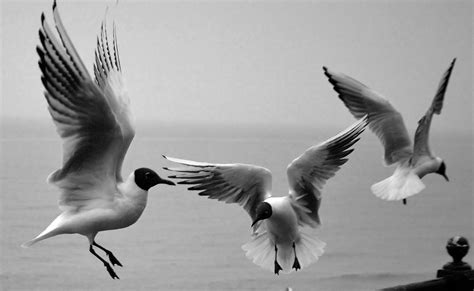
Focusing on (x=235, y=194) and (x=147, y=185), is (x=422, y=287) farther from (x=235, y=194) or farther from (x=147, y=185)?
(x=147, y=185)

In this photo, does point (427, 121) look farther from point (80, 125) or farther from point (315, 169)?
point (80, 125)

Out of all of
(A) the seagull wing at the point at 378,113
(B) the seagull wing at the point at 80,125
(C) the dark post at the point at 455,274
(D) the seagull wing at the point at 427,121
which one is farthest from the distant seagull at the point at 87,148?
(D) the seagull wing at the point at 427,121

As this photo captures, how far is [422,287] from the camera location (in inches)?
79.1

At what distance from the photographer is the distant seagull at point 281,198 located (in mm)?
2111

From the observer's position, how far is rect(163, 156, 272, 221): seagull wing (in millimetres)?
2156

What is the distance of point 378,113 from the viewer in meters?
3.04

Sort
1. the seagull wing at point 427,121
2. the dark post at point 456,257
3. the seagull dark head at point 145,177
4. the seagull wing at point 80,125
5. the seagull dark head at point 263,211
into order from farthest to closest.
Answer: the seagull wing at point 427,121 < the dark post at point 456,257 < the seagull dark head at point 263,211 < the seagull dark head at point 145,177 < the seagull wing at point 80,125

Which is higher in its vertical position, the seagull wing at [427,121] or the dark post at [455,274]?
the seagull wing at [427,121]

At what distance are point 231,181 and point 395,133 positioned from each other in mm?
1036

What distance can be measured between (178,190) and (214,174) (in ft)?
16.7

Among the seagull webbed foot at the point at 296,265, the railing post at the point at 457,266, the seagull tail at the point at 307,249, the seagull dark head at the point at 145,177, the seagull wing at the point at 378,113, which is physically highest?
the seagull wing at the point at 378,113

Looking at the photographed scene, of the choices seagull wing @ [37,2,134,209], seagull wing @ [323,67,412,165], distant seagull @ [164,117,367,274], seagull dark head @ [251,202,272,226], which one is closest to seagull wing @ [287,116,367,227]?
distant seagull @ [164,117,367,274]

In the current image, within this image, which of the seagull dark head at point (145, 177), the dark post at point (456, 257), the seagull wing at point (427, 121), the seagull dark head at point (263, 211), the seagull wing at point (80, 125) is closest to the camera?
the seagull wing at point (80, 125)

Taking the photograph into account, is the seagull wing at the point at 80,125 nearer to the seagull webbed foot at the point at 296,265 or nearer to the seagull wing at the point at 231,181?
the seagull wing at the point at 231,181
